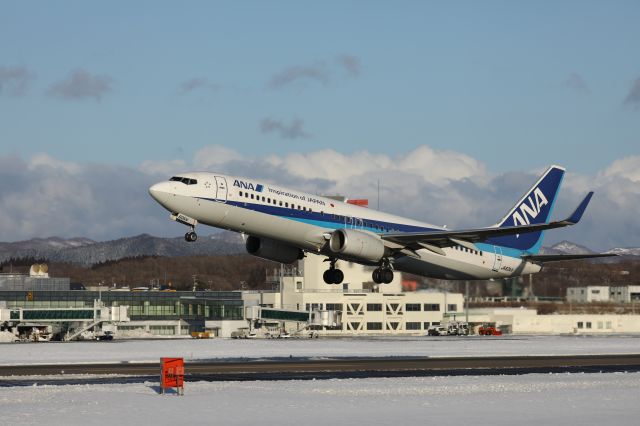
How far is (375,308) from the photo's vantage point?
583ft

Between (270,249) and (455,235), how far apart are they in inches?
522

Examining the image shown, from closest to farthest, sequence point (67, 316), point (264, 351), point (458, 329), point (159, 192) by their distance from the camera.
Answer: point (159, 192) < point (264, 351) < point (67, 316) < point (458, 329)

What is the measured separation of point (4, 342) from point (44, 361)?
44479mm

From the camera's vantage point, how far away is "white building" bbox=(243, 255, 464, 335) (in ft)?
575

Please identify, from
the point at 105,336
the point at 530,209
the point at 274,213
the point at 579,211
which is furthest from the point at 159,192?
the point at 105,336

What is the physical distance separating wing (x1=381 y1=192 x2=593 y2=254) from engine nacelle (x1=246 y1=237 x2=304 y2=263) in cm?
690

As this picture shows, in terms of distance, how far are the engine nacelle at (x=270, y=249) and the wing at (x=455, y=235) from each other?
6.90 metres

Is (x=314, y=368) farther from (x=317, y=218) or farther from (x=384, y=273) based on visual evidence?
(x=317, y=218)

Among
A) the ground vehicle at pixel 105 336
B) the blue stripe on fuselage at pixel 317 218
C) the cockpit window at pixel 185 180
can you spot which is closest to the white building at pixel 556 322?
the ground vehicle at pixel 105 336

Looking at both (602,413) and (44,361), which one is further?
(44,361)

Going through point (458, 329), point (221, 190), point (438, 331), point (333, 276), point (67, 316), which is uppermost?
point (221, 190)

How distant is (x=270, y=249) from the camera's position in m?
71.8

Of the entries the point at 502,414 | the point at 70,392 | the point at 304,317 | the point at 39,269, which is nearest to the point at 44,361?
the point at 70,392

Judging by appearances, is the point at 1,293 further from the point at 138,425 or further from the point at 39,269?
the point at 138,425
